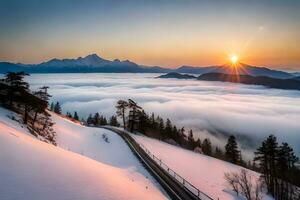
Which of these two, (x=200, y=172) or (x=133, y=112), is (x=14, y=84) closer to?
(x=200, y=172)

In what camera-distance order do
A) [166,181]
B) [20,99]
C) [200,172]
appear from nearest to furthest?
[166,181]
[200,172]
[20,99]

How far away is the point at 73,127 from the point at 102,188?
60646mm

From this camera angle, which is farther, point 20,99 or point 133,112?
point 133,112

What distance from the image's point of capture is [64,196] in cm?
1991

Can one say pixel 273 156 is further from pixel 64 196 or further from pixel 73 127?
pixel 64 196

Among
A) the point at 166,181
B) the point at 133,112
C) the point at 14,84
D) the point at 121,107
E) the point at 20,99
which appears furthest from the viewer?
the point at 121,107

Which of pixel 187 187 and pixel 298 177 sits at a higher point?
pixel 187 187

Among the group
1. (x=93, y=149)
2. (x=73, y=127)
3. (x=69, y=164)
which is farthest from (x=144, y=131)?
(x=69, y=164)

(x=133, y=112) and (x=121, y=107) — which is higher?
(x=121, y=107)

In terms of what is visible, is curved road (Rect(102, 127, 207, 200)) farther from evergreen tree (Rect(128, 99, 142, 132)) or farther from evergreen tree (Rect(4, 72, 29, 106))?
evergreen tree (Rect(128, 99, 142, 132))

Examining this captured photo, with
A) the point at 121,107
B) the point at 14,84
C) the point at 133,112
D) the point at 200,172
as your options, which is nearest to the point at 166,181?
the point at 200,172

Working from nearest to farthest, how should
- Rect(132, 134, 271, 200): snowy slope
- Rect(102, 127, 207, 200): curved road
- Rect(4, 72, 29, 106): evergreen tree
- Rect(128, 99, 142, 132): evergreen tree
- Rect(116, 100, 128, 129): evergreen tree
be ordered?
Rect(102, 127, 207, 200): curved road → Rect(132, 134, 271, 200): snowy slope → Rect(4, 72, 29, 106): evergreen tree → Rect(128, 99, 142, 132): evergreen tree → Rect(116, 100, 128, 129): evergreen tree

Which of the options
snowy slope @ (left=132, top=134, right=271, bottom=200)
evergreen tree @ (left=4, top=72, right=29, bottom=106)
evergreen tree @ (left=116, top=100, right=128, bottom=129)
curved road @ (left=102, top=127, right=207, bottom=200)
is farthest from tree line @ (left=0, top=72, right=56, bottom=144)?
evergreen tree @ (left=116, top=100, right=128, bottom=129)

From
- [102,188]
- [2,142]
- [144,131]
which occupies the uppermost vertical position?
[2,142]
